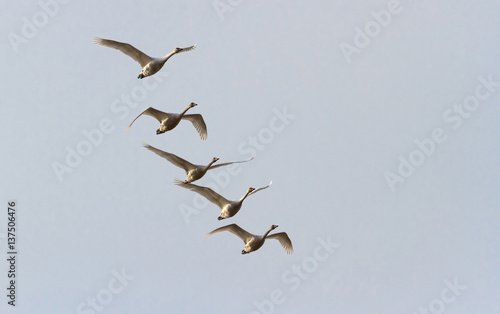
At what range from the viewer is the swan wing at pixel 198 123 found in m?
36.4

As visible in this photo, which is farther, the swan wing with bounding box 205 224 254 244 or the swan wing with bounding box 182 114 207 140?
the swan wing with bounding box 182 114 207 140

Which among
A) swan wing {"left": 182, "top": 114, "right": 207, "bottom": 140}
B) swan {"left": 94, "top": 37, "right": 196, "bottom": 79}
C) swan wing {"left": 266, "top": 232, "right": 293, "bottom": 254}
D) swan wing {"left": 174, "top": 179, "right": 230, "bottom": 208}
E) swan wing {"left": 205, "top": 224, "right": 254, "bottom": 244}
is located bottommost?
swan wing {"left": 266, "top": 232, "right": 293, "bottom": 254}

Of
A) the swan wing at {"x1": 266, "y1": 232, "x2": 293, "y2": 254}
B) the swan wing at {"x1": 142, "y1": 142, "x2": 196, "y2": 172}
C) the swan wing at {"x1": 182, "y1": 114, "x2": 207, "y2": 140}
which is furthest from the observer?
the swan wing at {"x1": 266, "y1": 232, "x2": 293, "y2": 254}

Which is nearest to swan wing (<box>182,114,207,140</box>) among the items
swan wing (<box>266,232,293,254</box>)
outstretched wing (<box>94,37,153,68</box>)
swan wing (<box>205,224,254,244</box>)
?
outstretched wing (<box>94,37,153,68</box>)

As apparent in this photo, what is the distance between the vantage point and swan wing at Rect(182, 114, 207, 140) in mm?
36438

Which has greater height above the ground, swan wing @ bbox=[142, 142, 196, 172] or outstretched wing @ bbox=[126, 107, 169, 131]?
outstretched wing @ bbox=[126, 107, 169, 131]

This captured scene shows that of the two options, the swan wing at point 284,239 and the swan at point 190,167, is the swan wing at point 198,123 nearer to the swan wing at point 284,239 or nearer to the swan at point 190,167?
the swan at point 190,167

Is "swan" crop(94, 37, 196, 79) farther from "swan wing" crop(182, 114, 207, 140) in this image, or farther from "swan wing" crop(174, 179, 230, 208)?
"swan wing" crop(174, 179, 230, 208)

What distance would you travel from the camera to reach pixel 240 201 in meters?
35.0

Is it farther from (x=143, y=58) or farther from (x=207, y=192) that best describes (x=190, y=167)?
(x=143, y=58)

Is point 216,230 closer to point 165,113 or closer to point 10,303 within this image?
point 165,113

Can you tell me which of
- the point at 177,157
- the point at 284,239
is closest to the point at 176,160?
the point at 177,157

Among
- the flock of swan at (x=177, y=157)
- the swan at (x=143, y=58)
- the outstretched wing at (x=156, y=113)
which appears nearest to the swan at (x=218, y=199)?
the flock of swan at (x=177, y=157)

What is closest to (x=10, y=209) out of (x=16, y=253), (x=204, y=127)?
(x=16, y=253)
